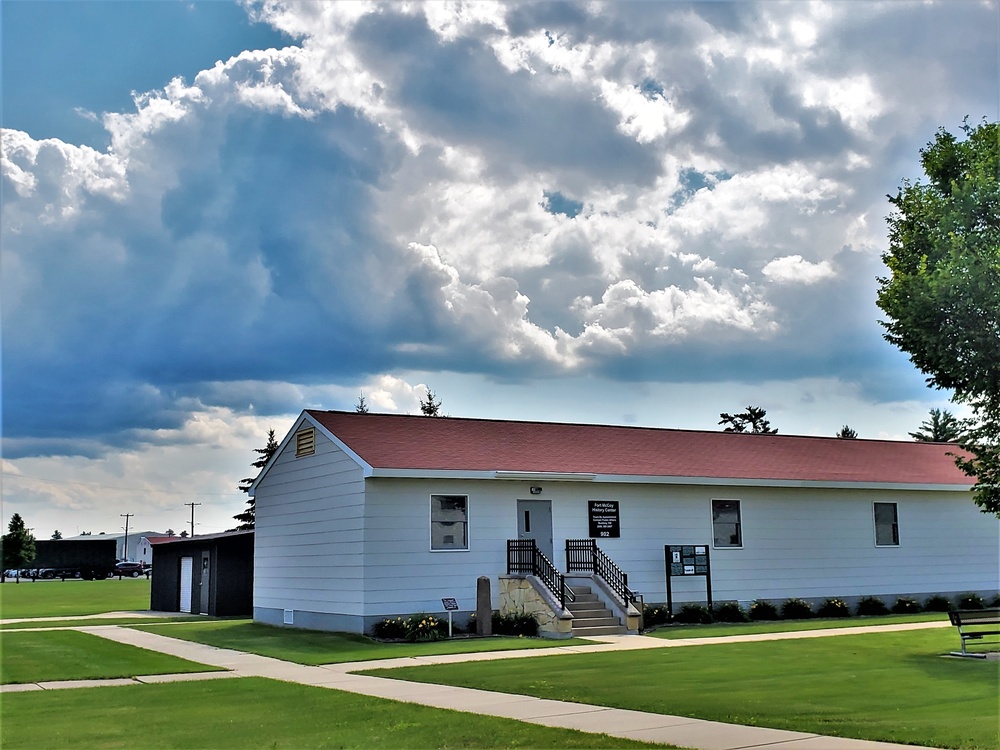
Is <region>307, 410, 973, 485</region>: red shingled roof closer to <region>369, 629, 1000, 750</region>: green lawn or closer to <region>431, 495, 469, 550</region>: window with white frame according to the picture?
<region>431, 495, 469, 550</region>: window with white frame

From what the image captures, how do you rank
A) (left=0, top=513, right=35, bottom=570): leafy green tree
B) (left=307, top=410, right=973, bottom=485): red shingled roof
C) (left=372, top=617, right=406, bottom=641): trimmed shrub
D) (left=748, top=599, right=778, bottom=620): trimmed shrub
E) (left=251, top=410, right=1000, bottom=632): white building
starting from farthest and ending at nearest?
(left=0, top=513, right=35, bottom=570): leafy green tree < (left=748, top=599, right=778, bottom=620): trimmed shrub < (left=307, top=410, right=973, bottom=485): red shingled roof < (left=251, top=410, right=1000, bottom=632): white building < (left=372, top=617, right=406, bottom=641): trimmed shrub

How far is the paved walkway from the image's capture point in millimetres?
9617

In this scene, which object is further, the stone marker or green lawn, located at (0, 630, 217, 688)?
the stone marker

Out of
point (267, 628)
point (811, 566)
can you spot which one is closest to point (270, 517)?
point (267, 628)

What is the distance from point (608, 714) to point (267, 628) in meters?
17.0

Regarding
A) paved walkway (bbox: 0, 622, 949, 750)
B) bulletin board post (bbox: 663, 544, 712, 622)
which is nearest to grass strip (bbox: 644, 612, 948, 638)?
paved walkway (bbox: 0, 622, 949, 750)

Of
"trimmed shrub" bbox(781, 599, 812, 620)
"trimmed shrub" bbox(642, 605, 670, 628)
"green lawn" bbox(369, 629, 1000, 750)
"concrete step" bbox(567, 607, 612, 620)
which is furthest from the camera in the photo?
"trimmed shrub" bbox(781, 599, 812, 620)

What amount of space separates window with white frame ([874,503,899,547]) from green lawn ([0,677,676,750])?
21435mm

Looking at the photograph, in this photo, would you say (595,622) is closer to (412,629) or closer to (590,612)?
(590,612)

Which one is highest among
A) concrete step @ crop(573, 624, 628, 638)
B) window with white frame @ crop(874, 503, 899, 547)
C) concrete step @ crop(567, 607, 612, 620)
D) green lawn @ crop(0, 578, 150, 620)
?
window with white frame @ crop(874, 503, 899, 547)

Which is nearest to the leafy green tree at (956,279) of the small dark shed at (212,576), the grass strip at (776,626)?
the grass strip at (776,626)

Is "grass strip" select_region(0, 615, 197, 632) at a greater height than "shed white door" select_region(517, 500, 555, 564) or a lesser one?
lesser

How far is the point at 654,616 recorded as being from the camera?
24.9 metres

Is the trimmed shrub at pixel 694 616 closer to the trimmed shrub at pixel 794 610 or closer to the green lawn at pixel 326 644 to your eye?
the trimmed shrub at pixel 794 610
